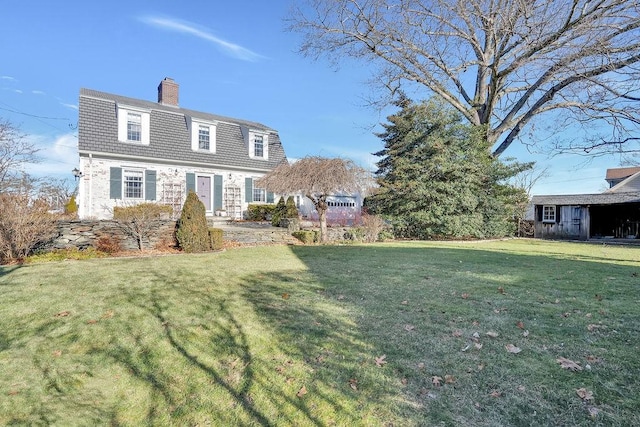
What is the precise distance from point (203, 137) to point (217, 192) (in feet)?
10.7

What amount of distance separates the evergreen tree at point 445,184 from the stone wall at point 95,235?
11032mm

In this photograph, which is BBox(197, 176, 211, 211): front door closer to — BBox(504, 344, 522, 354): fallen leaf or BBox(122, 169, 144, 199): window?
BBox(122, 169, 144, 199): window

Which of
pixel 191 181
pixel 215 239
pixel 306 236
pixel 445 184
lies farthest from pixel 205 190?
pixel 445 184

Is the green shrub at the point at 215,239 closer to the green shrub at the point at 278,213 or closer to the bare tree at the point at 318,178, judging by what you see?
the bare tree at the point at 318,178

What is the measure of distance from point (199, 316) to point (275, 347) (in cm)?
131

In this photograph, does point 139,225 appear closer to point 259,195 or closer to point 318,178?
point 318,178

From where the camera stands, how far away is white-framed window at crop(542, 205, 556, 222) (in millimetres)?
21422

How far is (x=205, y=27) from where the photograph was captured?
12938 millimetres

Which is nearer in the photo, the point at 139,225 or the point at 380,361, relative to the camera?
the point at 380,361

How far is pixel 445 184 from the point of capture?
16797mm

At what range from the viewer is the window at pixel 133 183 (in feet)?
51.7

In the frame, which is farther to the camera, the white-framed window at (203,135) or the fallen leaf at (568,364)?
the white-framed window at (203,135)

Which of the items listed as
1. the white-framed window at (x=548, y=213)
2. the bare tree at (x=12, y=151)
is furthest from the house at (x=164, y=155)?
the white-framed window at (x=548, y=213)

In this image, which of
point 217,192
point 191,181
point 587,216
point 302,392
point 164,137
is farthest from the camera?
point 587,216
